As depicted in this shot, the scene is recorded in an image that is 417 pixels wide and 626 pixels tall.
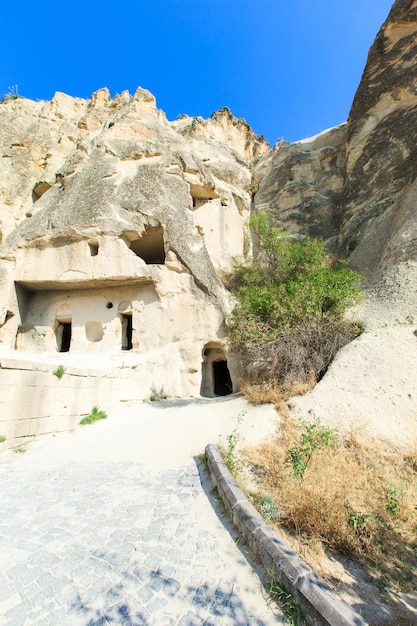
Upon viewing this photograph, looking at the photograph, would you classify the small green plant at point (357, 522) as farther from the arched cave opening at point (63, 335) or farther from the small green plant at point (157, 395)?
the arched cave opening at point (63, 335)

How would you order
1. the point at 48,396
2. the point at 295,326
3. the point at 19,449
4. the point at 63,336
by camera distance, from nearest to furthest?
the point at 19,449 → the point at 48,396 → the point at 295,326 → the point at 63,336

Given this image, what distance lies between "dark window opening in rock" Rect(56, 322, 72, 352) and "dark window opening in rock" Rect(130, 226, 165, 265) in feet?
14.6

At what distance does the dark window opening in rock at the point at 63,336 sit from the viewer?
11.8 m

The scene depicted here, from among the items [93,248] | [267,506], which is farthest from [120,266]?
[267,506]

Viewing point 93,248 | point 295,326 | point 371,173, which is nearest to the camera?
point 295,326

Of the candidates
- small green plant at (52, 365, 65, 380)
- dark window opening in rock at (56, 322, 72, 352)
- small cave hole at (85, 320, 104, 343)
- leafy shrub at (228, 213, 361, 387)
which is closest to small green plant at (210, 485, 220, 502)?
leafy shrub at (228, 213, 361, 387)

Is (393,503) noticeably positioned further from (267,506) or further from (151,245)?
(151,245)

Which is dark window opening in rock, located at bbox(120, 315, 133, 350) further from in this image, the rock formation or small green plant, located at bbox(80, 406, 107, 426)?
small green plant, located at bbox(80, 406, 107, 426)

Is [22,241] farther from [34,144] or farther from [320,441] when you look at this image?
[320,441]

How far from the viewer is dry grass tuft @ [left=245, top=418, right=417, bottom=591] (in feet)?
8.21

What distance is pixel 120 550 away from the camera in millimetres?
2510

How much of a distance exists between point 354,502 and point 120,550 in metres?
2.35

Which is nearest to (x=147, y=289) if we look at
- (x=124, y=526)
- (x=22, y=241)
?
(x=22, y=241)

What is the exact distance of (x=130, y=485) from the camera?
155 inches
